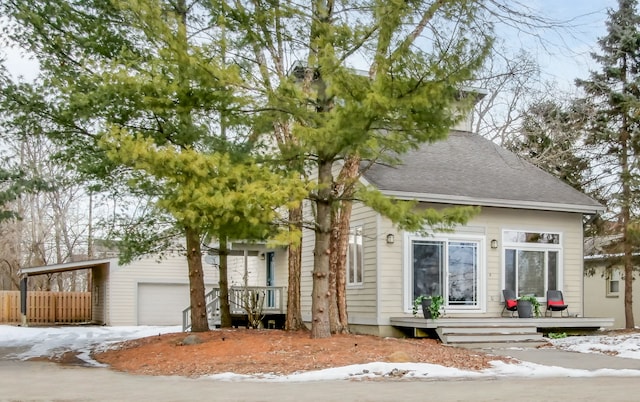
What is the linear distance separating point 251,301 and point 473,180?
653cm

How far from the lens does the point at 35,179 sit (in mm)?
14766

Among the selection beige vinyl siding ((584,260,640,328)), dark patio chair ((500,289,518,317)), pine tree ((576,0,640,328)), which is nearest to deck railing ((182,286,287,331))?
dark patio chair ((500,289,518,317))

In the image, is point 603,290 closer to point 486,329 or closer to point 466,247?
point 466,247

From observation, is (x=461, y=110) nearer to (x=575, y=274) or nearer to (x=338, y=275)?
(x=338, y=275)

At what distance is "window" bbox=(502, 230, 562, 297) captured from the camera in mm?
17281

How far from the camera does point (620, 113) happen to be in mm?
20438

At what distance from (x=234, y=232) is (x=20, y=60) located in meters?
6.87

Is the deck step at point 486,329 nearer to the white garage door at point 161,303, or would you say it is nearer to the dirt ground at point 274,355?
the dirt ground at point 274,355

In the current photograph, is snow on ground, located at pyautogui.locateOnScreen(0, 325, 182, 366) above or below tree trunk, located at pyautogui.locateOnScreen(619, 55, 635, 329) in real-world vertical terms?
below

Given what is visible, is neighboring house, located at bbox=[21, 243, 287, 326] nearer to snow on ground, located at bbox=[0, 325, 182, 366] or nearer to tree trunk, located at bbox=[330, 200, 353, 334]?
snow on ground, located at bbox=[0, 325, 182, 366]

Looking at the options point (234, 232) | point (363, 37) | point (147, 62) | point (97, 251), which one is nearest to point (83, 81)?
point (147, 62)

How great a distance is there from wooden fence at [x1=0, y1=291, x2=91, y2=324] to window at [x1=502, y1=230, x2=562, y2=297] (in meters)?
21.7

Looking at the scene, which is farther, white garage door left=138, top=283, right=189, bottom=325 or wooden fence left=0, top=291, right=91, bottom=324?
wooden fence left=0, top=291, right=91, bottom=324

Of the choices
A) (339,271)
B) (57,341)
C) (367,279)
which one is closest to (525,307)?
(367,279)
